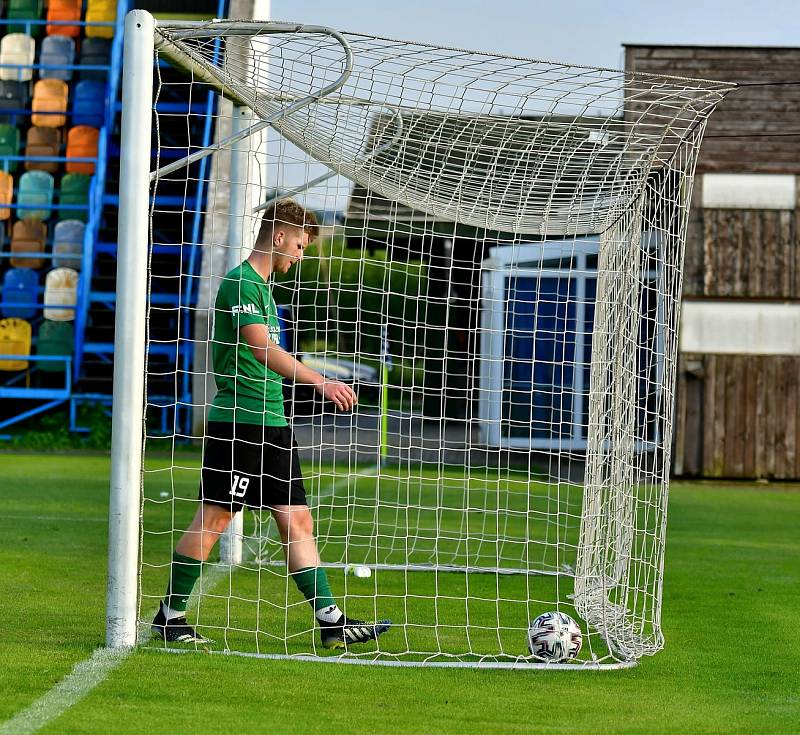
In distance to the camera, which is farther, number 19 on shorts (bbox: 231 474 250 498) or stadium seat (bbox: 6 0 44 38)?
stadium seat (bbox: 6 0 44 38)

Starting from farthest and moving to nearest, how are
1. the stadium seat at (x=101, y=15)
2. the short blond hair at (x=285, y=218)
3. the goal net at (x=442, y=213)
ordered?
the stadium seat at (x=101, y=15) < the short blond hair at (x=285, y=218) < the goal net at (x=442, y=213)

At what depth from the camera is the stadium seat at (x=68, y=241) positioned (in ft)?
69.8

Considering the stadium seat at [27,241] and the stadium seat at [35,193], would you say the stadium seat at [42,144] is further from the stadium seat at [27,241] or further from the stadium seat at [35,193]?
the stadium seat at [27,241]

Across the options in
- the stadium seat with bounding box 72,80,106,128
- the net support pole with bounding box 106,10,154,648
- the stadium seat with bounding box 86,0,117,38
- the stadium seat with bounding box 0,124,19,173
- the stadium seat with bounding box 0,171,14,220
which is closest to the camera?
the net support pole with bounding box 106,10,154,648

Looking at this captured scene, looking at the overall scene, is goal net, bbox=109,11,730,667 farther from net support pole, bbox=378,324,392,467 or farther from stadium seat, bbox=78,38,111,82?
stadium seat, bbox=78,38,111,82

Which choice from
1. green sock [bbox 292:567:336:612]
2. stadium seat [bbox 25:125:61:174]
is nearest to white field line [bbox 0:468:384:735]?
green sock [bbox 292:567:336:612]

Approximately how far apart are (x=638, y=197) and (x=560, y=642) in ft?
8.30

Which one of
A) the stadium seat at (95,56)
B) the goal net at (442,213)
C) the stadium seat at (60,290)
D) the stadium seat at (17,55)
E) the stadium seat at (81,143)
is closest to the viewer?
the goal net at (442,213)

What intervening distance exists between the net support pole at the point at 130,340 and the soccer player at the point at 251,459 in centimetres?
29

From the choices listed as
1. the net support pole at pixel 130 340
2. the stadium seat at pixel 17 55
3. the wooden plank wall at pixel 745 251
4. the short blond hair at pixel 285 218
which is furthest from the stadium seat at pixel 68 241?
the net support pole at pixel 130 340

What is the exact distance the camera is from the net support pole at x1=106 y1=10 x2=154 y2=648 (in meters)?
5.56

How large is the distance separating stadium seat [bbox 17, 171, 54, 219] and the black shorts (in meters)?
16.6

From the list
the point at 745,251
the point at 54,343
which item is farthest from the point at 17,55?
the point at 745,251

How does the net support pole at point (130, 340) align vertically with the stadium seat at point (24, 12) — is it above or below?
below
